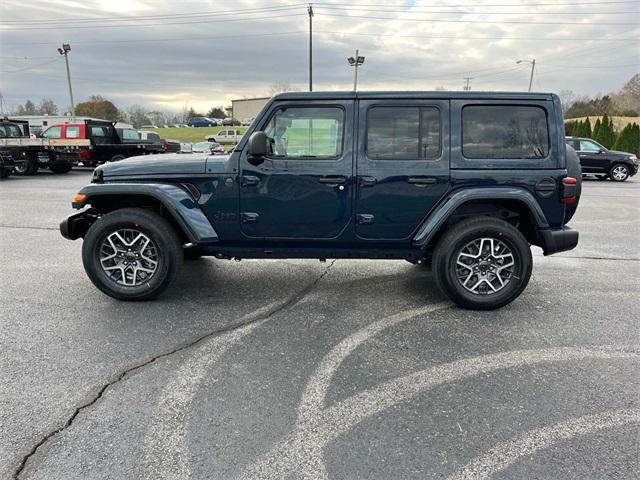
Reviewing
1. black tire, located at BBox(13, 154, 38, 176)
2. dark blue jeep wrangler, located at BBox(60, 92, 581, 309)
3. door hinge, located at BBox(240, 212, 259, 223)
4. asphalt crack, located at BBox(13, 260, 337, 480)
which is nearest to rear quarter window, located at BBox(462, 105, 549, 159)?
dark blue jeep wrangler, located at BBox(60, 92, 581, 309)

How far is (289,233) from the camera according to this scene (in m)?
4.41

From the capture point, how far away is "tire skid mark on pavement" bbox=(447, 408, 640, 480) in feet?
7.47

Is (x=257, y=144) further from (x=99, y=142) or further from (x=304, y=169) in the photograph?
(x=99, y=142)

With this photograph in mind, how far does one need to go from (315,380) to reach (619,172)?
19.1m

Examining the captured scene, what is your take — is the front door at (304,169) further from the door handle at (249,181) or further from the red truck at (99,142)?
the red truck at (99,142)

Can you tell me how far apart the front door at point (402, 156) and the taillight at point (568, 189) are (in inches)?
41.8

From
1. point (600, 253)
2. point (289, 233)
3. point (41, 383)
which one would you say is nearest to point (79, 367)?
point (41, 383)

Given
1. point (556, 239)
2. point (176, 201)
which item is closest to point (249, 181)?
point (176, 201)

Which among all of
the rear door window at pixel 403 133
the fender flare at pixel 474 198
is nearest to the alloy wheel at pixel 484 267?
the fender flare at pixel 474 198

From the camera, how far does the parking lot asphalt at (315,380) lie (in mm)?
2352

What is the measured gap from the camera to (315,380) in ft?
10.1

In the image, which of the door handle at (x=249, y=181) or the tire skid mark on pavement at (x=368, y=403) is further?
the door handle at (x=249, y=181)

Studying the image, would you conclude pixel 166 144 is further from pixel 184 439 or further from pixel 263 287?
pixel 184 439

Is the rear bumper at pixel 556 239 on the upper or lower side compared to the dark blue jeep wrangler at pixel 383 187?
lower
